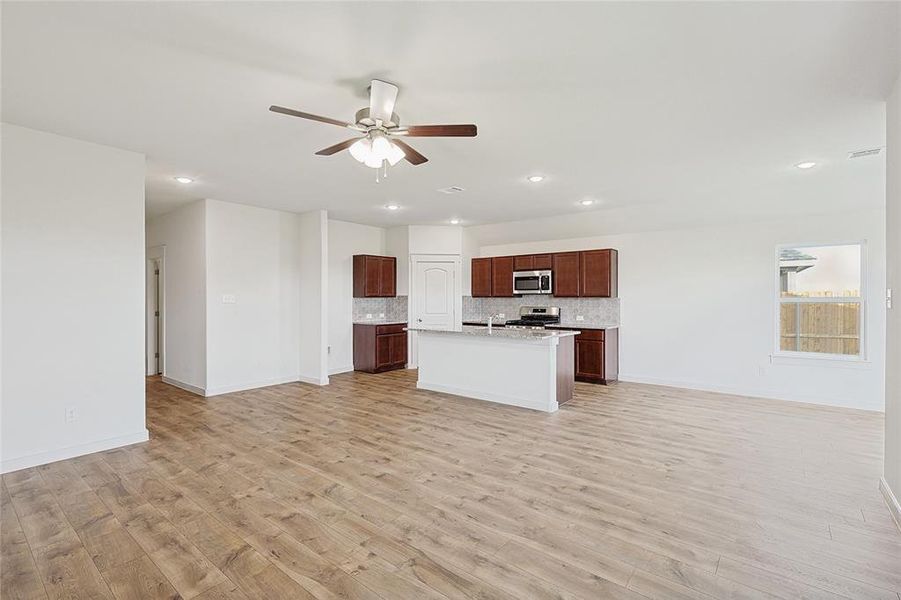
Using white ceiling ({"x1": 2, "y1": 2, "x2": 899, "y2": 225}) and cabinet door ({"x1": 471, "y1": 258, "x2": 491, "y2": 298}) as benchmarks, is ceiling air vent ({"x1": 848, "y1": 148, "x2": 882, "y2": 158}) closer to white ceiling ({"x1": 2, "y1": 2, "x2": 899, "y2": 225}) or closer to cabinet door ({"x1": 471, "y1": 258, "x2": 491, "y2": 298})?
white ceiling ({"x1": 2, "y1": 2, "x2": 899, "y2": 225})

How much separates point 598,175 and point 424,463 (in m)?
3.28

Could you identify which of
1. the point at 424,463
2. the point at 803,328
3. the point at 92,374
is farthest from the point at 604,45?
the point at 803,328

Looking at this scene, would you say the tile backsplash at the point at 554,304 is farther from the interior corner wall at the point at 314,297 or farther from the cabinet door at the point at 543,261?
the interior corner wall at the point at 314,297

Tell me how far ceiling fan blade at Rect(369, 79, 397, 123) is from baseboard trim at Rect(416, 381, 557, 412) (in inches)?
144

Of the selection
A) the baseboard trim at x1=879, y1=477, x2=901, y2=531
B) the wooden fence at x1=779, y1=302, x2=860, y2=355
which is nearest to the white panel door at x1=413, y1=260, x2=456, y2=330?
the wooden fence at x1=779, y1=302, x2=860, y2=355

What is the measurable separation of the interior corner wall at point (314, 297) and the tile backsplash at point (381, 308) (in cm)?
128

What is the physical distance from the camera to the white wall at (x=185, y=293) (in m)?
5.84

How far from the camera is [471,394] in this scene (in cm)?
567

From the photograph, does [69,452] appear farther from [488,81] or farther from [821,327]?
[821,327]

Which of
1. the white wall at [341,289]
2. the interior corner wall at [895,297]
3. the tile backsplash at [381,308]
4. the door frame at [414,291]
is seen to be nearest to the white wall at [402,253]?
the door frame at [414,291]

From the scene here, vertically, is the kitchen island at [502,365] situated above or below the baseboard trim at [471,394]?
above

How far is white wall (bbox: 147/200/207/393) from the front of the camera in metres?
5.84

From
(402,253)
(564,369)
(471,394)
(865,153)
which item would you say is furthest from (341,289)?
(865,153)

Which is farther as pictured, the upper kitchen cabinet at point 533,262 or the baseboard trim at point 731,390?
the upper kitchen cabinet at point 533,262
